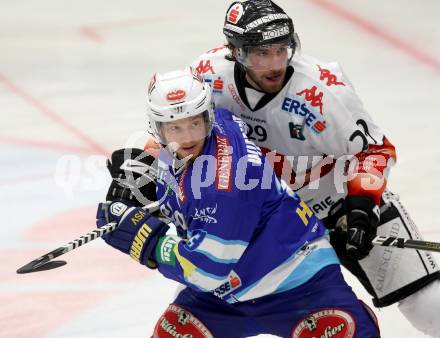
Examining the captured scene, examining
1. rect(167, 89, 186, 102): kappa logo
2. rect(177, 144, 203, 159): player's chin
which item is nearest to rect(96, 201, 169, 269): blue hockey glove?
rect(177, 144, 203, 159): player's chin

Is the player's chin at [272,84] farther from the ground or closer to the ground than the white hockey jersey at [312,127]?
farther from the ground

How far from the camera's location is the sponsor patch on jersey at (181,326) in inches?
138

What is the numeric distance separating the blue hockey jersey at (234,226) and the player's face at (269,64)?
0.67 ft

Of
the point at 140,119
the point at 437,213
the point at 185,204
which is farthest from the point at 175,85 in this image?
the point at 140,119

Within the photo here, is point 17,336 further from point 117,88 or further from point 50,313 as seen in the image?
point 117,88

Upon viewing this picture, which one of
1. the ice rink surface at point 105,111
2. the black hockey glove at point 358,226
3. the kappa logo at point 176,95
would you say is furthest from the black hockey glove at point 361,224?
the ice rink surface at point 105,111

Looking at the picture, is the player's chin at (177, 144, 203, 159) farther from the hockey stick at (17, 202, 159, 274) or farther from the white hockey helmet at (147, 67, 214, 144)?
the hockey stick at (17, 202, 159, 274)

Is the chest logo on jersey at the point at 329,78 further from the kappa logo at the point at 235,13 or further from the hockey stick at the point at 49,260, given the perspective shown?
the hockey stick at the point at 49,260

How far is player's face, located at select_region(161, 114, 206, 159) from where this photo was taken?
3244 millimetres

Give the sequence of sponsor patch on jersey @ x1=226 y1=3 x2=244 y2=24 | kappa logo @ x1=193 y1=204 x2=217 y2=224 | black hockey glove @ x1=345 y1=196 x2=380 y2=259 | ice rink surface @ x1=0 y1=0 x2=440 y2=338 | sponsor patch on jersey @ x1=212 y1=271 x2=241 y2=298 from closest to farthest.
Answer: kappa logo @ x1=193 y1=204 x2=217 y2=224 < sponsor patch on jersey @ x1=212 y1=271 x2=241 y2=298 < black hockey glove @ x1=345 y1=196 x2=380 y2=259 < sponsor patch on jersey @ x1=226 y1=3 x2=244 y2=24 < ice rink surface @ x1=0 y1=0 x2=440 y2=338

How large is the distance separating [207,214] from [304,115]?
63 centimetres

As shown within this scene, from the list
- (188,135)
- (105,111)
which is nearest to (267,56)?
(188,135)

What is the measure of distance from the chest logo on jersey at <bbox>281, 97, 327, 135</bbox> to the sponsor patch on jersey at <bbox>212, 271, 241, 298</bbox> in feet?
1.94

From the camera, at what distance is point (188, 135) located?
3.25m
